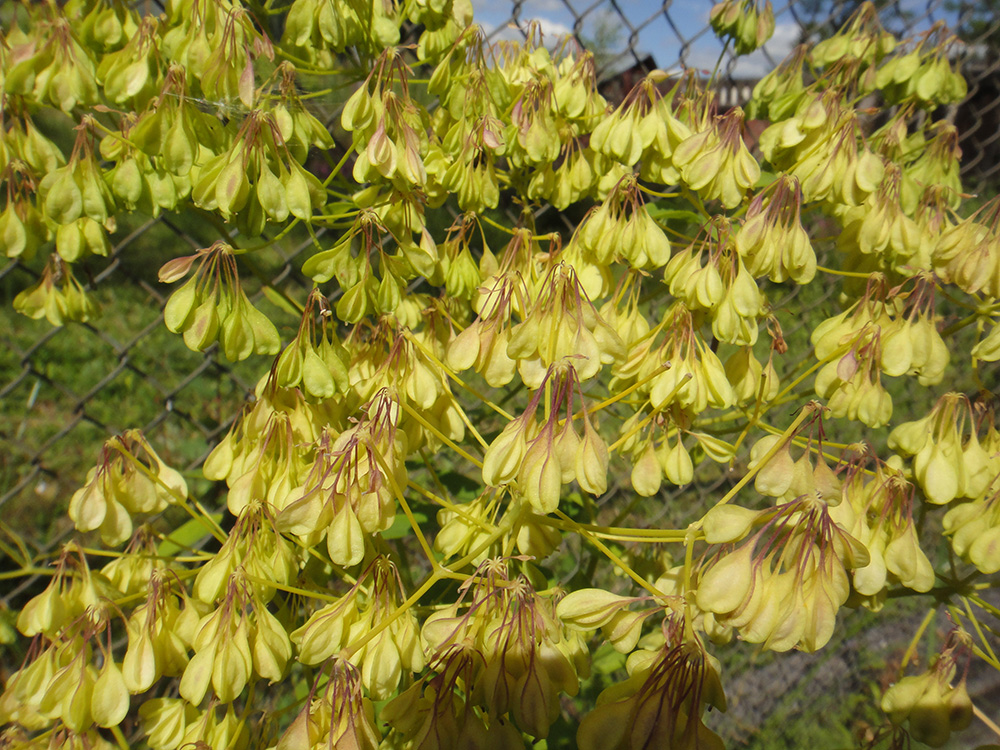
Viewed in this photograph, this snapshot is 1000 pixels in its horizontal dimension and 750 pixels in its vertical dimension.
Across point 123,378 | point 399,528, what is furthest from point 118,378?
point 399,528

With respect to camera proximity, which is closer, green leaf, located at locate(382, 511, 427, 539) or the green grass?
green leaf, located at locate(382, 511, 427, 539)

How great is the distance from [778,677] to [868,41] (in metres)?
1.37

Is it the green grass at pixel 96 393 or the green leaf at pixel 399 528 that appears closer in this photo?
the green leaf at pixel 399 528

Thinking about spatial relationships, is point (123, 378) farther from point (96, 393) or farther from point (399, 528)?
point (399, 528)

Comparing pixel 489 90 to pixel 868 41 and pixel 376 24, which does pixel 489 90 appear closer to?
pixel 376 24

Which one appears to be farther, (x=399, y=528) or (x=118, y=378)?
(x=118, y=378)

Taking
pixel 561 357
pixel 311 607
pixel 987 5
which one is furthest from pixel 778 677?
pixel 987 5

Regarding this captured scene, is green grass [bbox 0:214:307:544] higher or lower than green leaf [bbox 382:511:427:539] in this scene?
lower

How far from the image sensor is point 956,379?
2.26 m

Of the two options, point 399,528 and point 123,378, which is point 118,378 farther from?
point 399,528

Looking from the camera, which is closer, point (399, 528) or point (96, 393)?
point (399, 528)

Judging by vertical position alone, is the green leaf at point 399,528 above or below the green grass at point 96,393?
above

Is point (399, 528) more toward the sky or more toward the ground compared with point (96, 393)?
more toward the sky

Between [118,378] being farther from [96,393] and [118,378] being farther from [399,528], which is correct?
[399,528]
